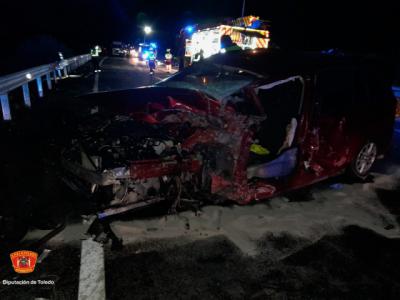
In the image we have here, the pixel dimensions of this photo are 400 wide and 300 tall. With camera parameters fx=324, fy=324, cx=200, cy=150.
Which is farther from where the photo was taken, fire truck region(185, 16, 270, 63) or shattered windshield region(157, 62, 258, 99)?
fire truck region(185, 16, 270, 63)

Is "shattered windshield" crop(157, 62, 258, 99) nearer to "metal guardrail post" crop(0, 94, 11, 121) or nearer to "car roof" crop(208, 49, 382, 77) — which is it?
"car roof" crop(208, 49, 382, 77)

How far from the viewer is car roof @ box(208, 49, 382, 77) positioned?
4.13 m

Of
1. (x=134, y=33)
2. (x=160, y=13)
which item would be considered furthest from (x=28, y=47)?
(x=134, y=33)

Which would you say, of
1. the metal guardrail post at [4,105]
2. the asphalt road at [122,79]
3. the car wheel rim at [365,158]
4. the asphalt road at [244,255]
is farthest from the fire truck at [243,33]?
the asphalt road at [244,255]

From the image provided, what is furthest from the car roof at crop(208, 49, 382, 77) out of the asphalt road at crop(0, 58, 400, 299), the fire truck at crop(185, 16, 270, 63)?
the fire truck at crop(185, 16, 270, 63)

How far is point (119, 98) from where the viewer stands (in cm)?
454

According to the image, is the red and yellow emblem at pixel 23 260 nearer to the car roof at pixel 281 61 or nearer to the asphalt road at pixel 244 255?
the asphalt road at pixel 244 255

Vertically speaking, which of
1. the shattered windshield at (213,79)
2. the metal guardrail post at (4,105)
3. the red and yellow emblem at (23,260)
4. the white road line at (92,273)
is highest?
the shattered windshield at (213,79)

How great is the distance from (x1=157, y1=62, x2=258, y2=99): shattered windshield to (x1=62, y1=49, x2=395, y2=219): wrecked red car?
0.06ft

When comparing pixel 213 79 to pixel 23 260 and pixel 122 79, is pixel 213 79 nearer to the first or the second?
pixel 23 260

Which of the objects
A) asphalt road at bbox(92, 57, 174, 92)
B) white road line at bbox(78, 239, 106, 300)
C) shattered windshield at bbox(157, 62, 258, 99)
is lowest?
asphalt road at bbox(92, 57, 174, 92)

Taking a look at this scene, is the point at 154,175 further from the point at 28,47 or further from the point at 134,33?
the point at 134,33

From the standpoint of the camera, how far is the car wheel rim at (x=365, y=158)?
523 cm

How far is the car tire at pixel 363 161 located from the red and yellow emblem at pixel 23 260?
180 inches
